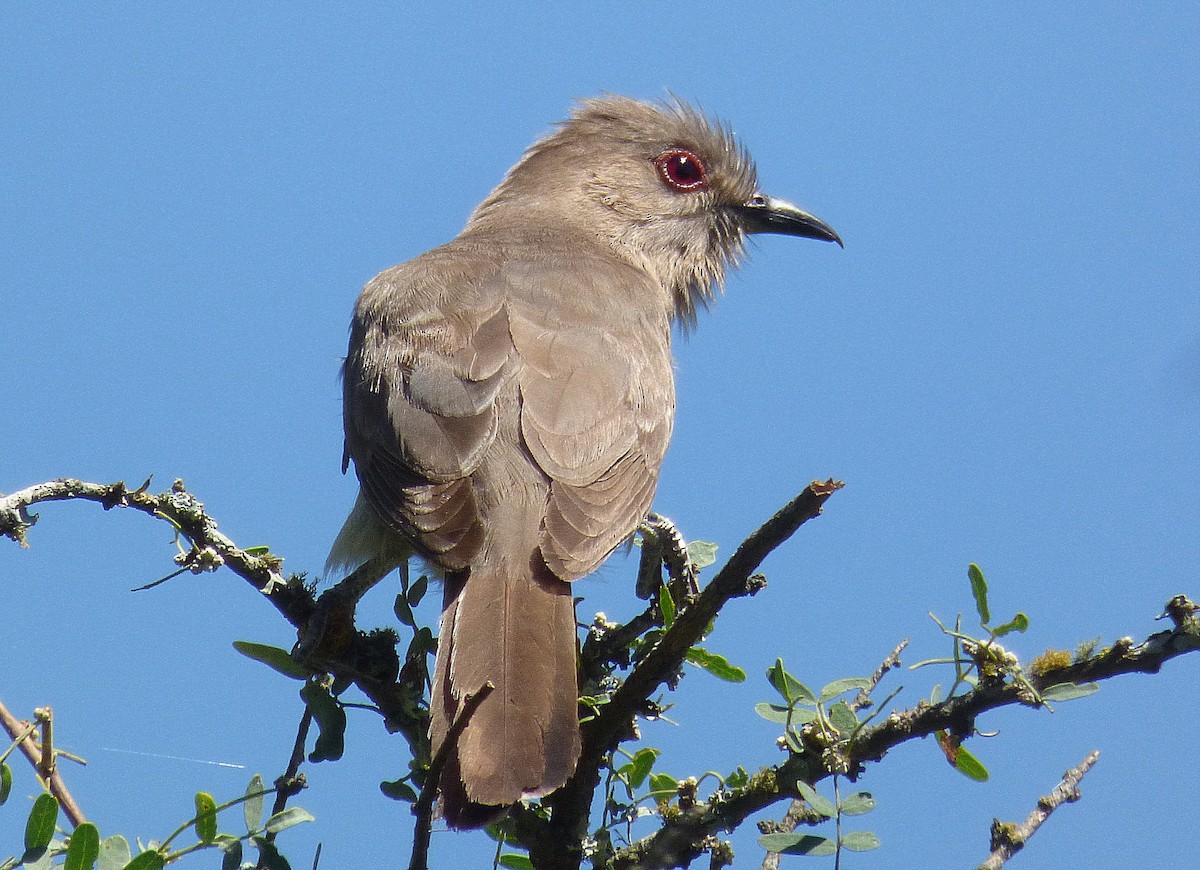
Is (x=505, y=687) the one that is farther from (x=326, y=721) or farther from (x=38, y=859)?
(x=38, y=859)

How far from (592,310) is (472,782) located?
1955mm

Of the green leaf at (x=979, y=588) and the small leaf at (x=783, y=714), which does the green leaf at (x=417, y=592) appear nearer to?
the small leaf at (x=783, y=714)

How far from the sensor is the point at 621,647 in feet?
10.5

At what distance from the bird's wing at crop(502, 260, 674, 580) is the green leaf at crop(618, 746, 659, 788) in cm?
45

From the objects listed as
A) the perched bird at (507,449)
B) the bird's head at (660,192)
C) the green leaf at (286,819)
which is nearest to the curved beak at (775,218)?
the bird's head at (660,192)

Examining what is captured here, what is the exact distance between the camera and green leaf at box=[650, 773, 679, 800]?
303cm

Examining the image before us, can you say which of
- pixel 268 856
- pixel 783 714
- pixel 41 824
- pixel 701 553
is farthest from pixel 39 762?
pixel 701 553

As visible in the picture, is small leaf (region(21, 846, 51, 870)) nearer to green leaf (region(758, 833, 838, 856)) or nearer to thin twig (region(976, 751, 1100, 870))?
green leaf (region(758, 833, 838, 856))

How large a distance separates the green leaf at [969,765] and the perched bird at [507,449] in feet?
2.55

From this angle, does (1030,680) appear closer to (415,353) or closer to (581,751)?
Answer: (581,751)

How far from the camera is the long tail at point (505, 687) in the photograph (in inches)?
103

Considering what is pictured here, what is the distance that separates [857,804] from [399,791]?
104cm

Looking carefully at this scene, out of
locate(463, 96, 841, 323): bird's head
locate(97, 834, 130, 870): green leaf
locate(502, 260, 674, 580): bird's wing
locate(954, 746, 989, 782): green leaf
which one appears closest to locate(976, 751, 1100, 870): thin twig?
locate(954, 746, 989, 782): green leaf

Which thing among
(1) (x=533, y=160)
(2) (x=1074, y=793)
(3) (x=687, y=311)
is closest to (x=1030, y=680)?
(2) (x=1074, y=793)
